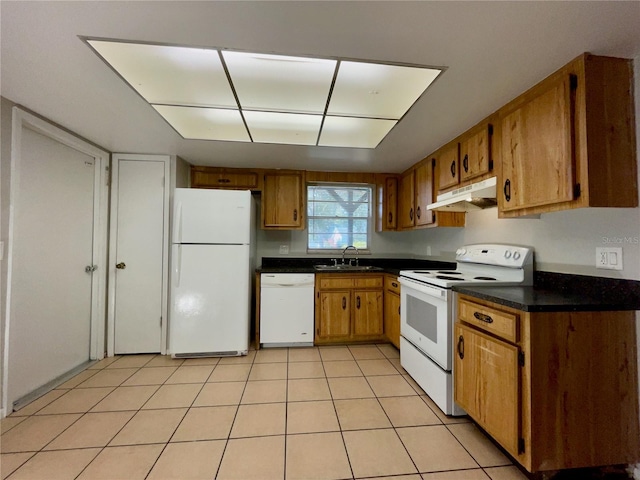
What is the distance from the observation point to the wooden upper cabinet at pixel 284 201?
332 centimetres

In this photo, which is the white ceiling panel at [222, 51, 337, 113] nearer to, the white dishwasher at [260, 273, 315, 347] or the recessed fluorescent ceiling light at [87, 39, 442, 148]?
the recessed fluorescent ceiling light at [87, 39, 442, 148]

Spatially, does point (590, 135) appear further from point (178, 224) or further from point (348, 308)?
point (178, 224)

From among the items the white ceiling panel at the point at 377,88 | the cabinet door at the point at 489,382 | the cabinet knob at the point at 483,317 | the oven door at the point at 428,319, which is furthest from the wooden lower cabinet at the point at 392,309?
the white ceiling panel at the point at 377,88

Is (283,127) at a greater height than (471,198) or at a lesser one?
greater

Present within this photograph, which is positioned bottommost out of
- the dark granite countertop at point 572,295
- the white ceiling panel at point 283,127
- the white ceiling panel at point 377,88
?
the dark granite countertop at point 572,295

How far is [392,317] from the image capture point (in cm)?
289

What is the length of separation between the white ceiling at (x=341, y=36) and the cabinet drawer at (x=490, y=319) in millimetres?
1282

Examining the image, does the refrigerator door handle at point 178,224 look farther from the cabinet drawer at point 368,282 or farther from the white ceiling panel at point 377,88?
the cabinet drawer at point 368,282

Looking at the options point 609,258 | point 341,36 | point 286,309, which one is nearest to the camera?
point 341,36

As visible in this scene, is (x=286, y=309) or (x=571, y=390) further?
(x=286, y=309)

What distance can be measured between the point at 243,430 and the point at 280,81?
2123mm

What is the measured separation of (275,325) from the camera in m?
2.96

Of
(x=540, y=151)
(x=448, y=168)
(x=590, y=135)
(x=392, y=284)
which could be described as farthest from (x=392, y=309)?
(x=590, y=135)

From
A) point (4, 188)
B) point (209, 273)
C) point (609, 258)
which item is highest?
point (4, 188)
